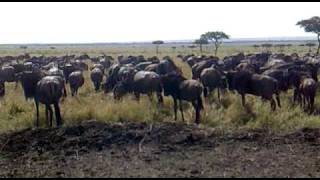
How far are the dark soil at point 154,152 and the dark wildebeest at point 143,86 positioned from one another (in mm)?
7044

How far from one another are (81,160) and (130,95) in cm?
1148

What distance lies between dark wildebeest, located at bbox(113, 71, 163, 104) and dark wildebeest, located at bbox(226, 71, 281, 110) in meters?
3.17

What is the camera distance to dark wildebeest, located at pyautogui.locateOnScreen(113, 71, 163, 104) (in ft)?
62.1

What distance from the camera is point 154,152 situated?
9.76 m

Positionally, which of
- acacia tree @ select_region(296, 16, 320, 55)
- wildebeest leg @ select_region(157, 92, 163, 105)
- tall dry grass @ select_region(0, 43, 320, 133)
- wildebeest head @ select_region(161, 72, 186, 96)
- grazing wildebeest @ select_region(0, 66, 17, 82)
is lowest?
tall dry grass @ select_region(0, 43, 320, 133)

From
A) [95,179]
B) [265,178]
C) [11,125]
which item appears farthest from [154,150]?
[11,125]

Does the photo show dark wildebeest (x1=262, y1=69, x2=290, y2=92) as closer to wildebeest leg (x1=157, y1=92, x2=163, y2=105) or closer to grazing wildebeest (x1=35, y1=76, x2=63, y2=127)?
wildebeest leg (x1=157, y1=92, x2=163, y2=105)

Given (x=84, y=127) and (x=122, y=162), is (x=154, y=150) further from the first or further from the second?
(x=84, y=127)

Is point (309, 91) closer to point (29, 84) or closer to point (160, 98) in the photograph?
point (160, 98)

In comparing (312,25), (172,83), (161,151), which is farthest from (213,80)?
(312,25)

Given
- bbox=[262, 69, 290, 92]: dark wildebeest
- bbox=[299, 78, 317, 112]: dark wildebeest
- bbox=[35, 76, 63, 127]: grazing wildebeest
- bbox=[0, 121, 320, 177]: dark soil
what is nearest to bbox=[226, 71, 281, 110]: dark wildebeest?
bbox=[299, 78, 317, 112]: dark wildebeest

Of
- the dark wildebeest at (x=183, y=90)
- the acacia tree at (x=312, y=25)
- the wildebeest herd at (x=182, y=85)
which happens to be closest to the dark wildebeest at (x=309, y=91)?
the wildebeest herd at (x=182, y=85)

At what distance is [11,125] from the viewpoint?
48.6ft

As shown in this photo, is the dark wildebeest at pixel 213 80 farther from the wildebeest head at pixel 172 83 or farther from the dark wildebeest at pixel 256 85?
the wildebeest head at pixel 172 83
